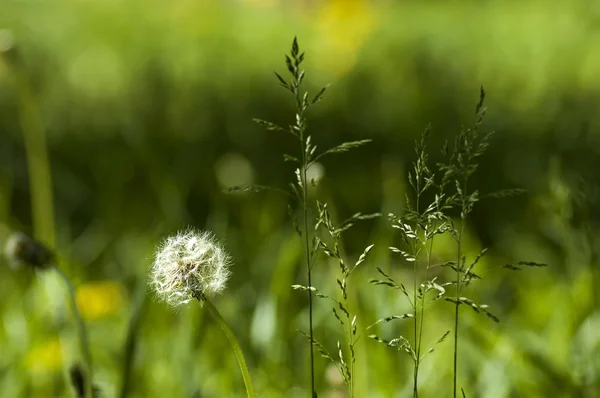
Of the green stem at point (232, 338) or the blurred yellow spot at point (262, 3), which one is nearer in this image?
the green stem at point (232, 338)

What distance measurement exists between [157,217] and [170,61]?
7.37ft

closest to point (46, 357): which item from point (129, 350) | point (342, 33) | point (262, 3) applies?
point (129, 350)

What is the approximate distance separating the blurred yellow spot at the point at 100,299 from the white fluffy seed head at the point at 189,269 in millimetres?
1306

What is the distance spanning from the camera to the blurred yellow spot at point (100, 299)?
2195 millimetres

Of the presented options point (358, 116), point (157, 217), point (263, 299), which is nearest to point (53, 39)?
point (358, 116)

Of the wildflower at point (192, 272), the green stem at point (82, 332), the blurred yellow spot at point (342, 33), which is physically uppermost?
the wildflower at point (192, 272)

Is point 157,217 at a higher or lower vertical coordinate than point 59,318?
lower

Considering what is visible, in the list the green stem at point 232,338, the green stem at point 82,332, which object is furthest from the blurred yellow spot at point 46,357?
the green stem at point 232,338

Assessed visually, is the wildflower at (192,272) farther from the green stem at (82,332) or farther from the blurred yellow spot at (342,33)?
the blurred yellow spot at (342,33)

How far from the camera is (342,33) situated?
5184mm

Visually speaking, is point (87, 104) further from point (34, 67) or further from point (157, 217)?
point (157, 217)

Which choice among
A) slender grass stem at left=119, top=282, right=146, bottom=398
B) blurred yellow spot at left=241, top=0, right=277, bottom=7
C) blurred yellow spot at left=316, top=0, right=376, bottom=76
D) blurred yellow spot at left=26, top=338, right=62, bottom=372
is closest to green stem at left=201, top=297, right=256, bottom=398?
slender grass stem at left=119, top=282, right=146, bottom=398

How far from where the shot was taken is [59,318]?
1.78m

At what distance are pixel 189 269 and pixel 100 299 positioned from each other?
146 centimetres
